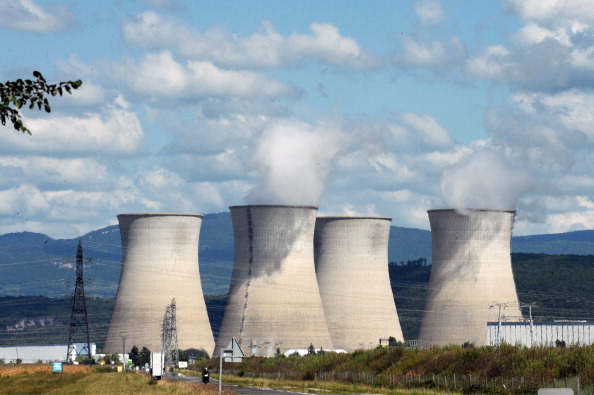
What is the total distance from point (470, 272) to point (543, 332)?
6.48 metres

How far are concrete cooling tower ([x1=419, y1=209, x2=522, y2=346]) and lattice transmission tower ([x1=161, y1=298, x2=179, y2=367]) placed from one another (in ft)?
53.4

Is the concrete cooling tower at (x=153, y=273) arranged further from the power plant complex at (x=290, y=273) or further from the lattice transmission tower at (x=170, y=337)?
the lattice transmission tower at (x=170, y=337)

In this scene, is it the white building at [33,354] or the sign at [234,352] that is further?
the white building at [33,354]

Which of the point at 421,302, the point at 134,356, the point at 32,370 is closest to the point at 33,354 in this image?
the point at 134,356

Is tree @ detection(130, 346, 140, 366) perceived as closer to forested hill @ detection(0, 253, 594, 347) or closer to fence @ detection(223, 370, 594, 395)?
fence @ detection(223, 370, 594, 395)

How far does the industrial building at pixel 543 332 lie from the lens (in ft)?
214

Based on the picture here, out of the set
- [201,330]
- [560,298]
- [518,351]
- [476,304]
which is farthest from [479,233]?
[560,298]

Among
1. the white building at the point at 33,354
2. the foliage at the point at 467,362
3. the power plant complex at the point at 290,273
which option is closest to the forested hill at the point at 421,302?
the power plant complex at the point at 290,273

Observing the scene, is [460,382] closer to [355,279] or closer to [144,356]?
[355,279]

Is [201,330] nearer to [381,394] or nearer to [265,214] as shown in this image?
[265,214]

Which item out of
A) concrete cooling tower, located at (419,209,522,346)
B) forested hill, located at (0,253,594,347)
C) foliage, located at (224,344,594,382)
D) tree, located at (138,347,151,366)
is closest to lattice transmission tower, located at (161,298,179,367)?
tree, located at (138,347,151,366)

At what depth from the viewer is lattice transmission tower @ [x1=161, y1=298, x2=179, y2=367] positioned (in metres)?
69.2

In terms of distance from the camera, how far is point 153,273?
220 feet

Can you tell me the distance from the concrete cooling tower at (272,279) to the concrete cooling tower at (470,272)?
7.68m
